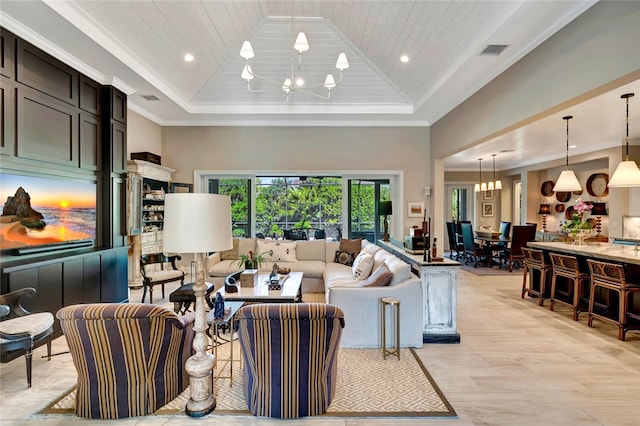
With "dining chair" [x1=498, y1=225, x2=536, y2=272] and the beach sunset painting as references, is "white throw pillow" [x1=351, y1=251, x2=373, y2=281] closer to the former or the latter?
the beach sunset painting

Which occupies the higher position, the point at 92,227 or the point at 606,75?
the point at 606,75

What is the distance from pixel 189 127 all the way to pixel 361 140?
11.8ft

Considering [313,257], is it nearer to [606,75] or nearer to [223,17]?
[223,17]

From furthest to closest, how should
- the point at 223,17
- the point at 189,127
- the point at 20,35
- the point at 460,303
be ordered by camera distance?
1. the point at 189,127
2. the point at 460,303
3. the point at 223,17
4. the point at 20,35

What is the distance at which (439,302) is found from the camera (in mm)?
3441

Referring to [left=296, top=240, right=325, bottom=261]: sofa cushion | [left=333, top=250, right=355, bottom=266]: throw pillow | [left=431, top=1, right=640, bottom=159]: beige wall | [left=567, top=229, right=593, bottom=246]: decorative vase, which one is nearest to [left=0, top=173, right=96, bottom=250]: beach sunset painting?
[left=296, top=240, right=325, bottom=261]: sofa cushion

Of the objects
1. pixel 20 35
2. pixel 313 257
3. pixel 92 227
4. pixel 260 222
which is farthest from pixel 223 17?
pixel 260 222

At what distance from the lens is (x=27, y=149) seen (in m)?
3.40

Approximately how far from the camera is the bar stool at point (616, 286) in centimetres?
347

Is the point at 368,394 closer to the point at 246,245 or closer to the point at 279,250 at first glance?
the point at 279,250

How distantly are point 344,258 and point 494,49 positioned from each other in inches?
142

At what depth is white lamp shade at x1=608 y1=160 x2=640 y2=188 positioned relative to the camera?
3.80 m

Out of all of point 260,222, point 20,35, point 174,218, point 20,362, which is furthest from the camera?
point 260,222

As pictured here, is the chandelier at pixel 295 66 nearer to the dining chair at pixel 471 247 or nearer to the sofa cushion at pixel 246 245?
the sofa cushion at pixel 246 245
